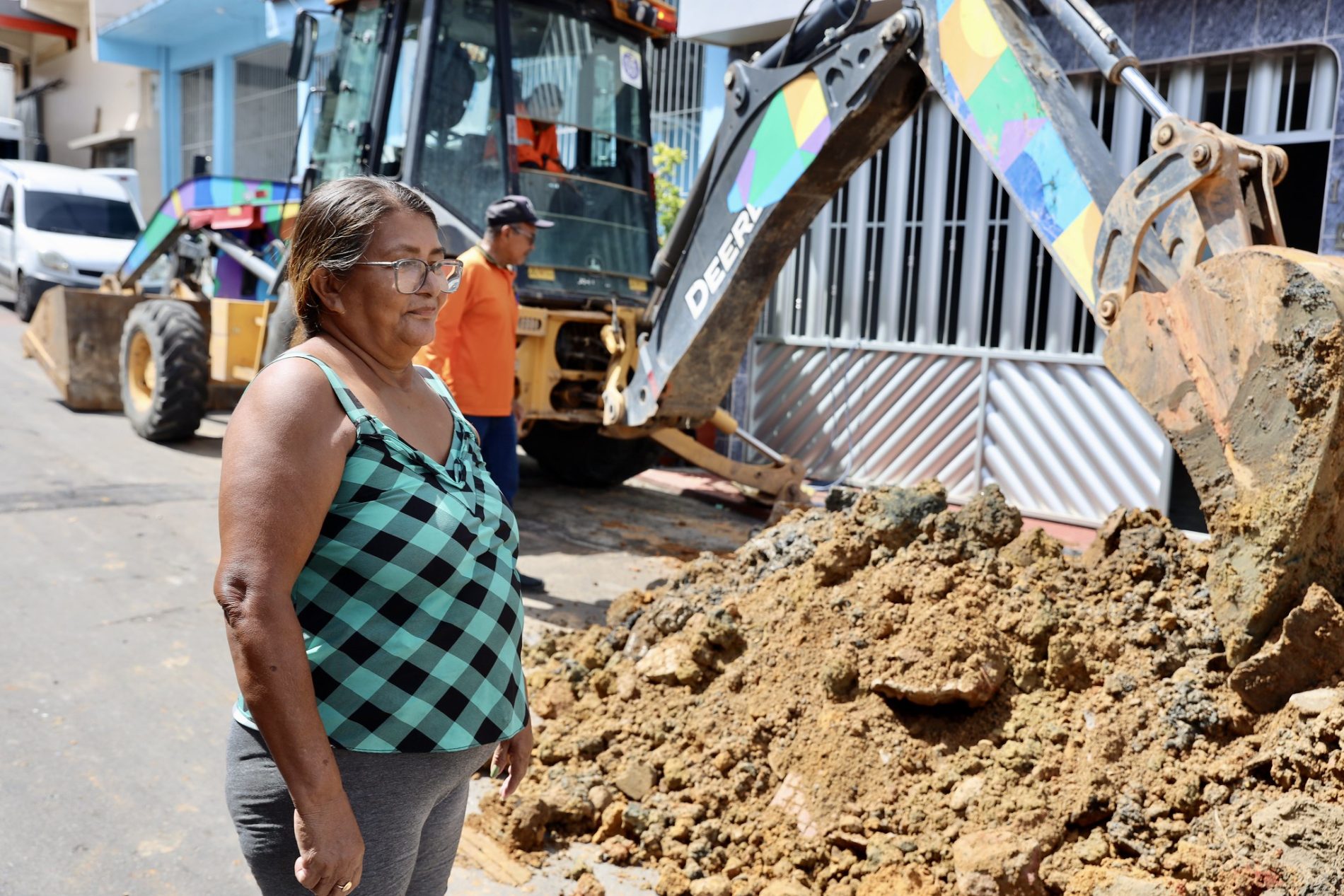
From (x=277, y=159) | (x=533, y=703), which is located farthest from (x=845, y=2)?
(x=277, y=159)

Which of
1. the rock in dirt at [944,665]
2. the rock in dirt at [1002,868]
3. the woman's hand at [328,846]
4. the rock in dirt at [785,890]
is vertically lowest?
the rock in dirt at [785,890]

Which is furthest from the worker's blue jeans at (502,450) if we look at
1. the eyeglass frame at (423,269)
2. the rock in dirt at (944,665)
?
the eyeglass frame at (423,269)

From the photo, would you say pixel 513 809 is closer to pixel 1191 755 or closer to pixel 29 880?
pixel 29 880

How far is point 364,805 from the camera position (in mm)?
1722

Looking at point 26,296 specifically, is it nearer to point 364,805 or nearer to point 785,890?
point 785,890

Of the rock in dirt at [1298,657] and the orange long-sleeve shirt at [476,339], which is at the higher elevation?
the orange long-sleeve shirt at [476,339]

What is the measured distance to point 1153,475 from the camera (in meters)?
7.22

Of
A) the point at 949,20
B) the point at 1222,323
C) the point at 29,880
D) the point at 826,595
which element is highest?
the point at 949,20

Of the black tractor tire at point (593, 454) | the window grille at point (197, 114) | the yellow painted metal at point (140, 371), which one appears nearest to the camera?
the black tractor tire at point (593, 454)

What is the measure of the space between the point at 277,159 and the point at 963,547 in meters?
17.1

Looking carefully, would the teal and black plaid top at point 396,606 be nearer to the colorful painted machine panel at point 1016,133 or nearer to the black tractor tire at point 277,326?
the colorful painted machine panel at point 1016,133

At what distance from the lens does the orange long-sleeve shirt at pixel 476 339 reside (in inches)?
197

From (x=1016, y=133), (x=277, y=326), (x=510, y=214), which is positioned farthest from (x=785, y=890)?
(x=277, y=326)

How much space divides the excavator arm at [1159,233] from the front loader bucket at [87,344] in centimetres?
733
